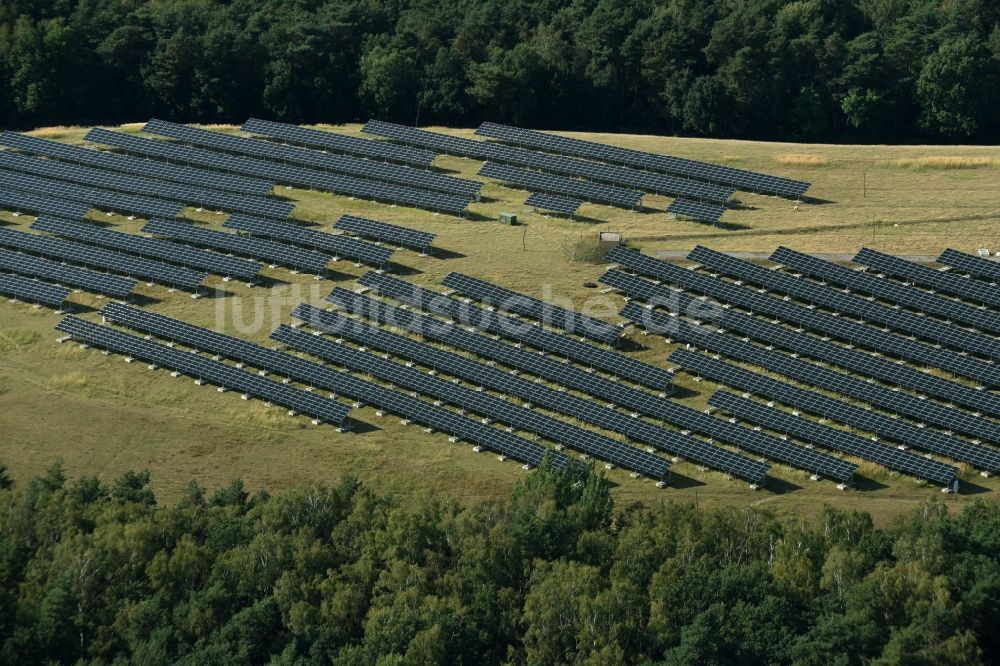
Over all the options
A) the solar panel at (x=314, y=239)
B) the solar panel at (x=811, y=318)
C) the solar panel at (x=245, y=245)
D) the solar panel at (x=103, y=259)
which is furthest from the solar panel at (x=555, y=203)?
the solar panel at (x=103, y=259)

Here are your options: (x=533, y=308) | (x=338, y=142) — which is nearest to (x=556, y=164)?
(x=338, y=142)

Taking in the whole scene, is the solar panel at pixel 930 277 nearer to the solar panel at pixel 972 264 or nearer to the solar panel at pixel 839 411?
the solar panel at pixel 972 264

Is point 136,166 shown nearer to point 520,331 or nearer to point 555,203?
point 555,203

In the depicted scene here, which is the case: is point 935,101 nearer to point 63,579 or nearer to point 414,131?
point 414,131

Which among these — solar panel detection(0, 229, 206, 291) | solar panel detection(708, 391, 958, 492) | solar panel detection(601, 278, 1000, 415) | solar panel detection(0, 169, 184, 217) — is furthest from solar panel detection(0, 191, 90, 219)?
solar panel detection(708, 391, 958, 492)

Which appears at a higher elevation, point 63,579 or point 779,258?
point 779,258

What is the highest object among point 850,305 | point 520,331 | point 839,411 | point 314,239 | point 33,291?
point 314,239

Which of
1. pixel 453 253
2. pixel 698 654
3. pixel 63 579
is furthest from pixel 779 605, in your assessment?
pixel 453 253

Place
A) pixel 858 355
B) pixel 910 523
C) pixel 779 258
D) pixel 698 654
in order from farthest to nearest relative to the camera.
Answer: pixel 779 258 < pixel 858 355 < pixel 910 523 < pixel 698 654
